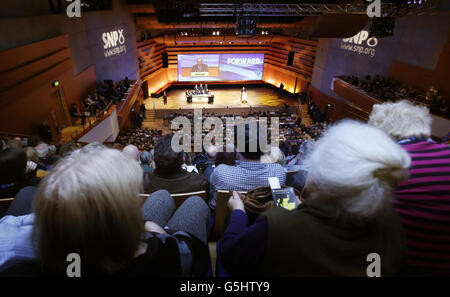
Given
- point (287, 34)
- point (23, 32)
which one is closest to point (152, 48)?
point (287, 34)

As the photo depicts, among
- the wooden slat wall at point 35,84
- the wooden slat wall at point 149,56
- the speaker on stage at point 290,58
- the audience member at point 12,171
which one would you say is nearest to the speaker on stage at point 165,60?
the wooden slat wall at point 149,56

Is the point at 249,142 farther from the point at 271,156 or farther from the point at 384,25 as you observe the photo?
the point at 384,25

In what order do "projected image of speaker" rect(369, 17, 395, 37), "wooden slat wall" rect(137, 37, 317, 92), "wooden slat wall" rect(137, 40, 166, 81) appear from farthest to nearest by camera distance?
"wooden slat wall" rect(137, 37, 317, 92)
"wooden slat wall" rect(137, 40, 166, 81)
"projected image of speaker" rect(369, 17, 395, 37)

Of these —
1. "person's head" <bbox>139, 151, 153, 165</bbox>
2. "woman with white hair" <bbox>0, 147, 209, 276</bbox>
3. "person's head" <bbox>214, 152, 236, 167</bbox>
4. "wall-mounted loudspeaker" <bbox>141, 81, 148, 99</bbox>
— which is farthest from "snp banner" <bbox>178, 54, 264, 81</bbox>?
"woman with white hair" <bbox>0, 147, 209, 276</bbox>

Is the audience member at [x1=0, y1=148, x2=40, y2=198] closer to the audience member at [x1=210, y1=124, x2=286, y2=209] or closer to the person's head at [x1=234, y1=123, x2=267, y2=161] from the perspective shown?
the audience member at [x1=210, y1=124, x2=286, y2=209]

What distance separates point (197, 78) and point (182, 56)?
200cm

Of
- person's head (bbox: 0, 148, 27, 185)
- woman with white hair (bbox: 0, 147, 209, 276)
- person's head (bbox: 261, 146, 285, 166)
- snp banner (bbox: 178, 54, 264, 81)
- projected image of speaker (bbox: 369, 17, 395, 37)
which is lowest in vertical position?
person's head (bbox: 261, 146, 285, 166)

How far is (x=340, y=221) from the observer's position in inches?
32.9

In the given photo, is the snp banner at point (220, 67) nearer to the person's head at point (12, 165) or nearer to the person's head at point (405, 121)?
the person's head at point (12, 165)

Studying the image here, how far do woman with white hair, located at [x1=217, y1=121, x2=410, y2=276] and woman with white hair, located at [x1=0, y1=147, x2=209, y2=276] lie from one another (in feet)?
1.23

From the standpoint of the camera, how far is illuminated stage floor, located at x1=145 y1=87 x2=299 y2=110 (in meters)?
15.5

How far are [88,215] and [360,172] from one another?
866mm

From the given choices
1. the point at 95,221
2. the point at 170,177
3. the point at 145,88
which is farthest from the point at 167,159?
the point at 145,88

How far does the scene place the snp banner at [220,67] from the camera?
59.7 ft
